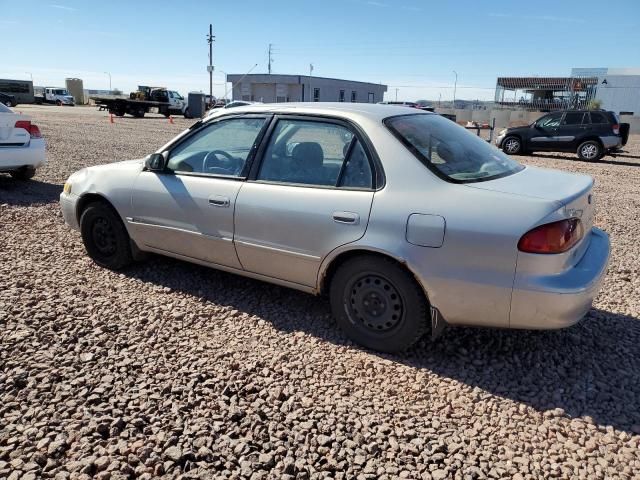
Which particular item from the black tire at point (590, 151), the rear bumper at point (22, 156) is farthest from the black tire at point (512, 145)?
the rear bumper at point (22, 156)

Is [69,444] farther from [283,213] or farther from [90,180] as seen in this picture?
[90,180]

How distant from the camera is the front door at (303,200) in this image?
3.21 meters

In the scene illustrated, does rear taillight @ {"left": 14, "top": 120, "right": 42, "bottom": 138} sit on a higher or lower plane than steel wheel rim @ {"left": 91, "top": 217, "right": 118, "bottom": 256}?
higher

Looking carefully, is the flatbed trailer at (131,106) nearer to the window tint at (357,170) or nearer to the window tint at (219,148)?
the window tint at (219,148)

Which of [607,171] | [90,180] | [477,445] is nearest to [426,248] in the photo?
[477,445]

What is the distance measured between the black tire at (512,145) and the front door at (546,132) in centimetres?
39

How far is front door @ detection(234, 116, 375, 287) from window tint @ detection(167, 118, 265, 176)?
235mm

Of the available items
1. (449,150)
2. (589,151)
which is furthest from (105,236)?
(589,151)

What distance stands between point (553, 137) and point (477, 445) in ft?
54.1

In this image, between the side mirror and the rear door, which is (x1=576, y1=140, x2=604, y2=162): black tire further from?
the side mirror

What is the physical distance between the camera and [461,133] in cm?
386

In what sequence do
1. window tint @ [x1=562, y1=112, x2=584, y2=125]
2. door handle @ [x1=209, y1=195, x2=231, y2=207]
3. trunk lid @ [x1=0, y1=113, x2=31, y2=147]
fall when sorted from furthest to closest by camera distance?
window tint @ [x1=562, y1=112, x2=584, y2=125] → trunk lid @ [x1=0, y1=113, x2=31, y2=147] → door handle @ [x1=209, y1=195, x2=231, y2=207]

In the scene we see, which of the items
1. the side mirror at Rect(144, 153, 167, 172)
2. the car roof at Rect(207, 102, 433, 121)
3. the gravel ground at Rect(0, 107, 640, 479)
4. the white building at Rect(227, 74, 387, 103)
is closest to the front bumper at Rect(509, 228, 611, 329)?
the gravel ground at Rect(0, 107, 640, 479)

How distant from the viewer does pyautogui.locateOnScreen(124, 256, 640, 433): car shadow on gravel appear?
2869 millimetres
